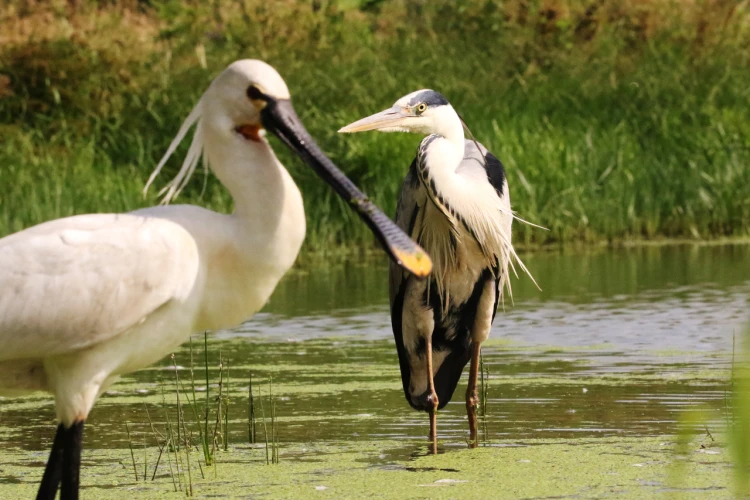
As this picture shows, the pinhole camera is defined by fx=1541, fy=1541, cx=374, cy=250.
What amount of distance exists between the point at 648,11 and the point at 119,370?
1525cm

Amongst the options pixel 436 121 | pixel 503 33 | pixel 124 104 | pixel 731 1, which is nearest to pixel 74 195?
pixel 124 104

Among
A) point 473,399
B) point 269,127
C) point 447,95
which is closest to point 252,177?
point 269,127

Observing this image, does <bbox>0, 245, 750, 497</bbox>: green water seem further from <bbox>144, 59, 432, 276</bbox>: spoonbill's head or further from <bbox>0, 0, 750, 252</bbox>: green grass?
<bbox>0, 0, 750, 252</bbox>: green grass

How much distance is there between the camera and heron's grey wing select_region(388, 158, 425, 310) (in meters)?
6.84

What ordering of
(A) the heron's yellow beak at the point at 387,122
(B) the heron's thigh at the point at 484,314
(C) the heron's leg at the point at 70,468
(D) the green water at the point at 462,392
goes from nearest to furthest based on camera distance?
1. (C) the heron's leg at the point at 70,468
2. (D) the green water at the point at 462,392
3. (B) the heron's thigh at the point at 484,314
4. (A) the heron's yellow beak at the point at 387,122

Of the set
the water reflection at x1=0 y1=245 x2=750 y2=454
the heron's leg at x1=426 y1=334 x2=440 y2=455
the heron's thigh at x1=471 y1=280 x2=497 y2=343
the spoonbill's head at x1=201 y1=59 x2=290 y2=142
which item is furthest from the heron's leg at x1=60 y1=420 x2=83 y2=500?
the heron's thigh at x1=471 y1=280 x2=497 y2=343

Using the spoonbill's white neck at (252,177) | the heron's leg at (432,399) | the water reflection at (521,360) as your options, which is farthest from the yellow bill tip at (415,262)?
the water reflection at (521,360)

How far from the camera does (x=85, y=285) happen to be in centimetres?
424

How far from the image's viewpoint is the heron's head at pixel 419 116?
22.8 feet

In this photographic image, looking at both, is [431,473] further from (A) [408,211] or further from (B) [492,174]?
(B) [492,174]

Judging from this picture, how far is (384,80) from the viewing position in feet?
52.0

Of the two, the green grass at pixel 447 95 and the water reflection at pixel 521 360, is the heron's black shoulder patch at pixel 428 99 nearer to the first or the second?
the water reflection at pixel 521 360

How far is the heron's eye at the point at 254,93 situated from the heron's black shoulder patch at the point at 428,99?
2.81 meters

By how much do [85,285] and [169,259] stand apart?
0.25 m
